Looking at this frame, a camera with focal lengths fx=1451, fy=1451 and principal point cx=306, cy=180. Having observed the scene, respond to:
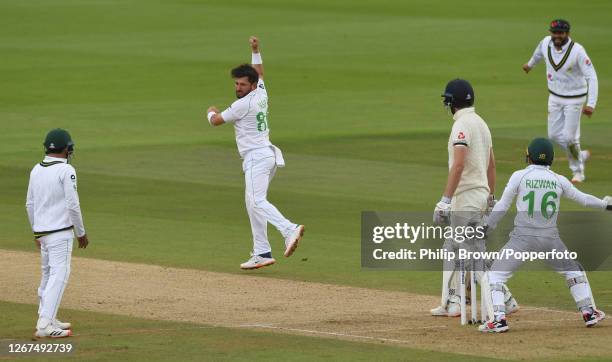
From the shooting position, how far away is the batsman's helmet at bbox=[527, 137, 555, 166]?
12.4 metres

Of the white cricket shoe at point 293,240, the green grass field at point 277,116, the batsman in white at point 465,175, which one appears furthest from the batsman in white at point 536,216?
the white cricket shoe at point 293,240

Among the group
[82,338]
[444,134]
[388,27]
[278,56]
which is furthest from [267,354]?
[388,27]

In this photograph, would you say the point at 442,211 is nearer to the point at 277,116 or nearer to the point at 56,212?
the point at 56,212

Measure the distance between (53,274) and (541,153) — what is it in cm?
429

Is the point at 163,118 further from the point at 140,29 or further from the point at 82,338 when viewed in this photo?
the point at 82,338

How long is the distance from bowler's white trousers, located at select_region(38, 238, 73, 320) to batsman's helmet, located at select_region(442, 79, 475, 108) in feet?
11.8

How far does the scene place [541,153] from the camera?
12.4 metres

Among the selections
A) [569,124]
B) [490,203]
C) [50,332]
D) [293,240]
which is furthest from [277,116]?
[50,332]

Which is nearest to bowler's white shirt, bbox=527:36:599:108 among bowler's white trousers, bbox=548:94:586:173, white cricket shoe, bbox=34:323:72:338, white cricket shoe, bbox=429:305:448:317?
bowler's white trousers, bbox=548:94:586:173

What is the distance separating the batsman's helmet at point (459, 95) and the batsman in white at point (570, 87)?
888 cm

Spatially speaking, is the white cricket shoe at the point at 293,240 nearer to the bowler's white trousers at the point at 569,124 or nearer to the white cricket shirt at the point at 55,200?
the white cricket shirt at the point at 55,200

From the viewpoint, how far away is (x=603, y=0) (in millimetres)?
51812

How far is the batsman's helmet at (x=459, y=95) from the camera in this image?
1302 cm

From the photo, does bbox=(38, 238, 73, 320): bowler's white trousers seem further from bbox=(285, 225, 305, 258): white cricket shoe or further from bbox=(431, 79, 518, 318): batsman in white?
bbox=(285, 225, 305, 258): white cricket shoe
